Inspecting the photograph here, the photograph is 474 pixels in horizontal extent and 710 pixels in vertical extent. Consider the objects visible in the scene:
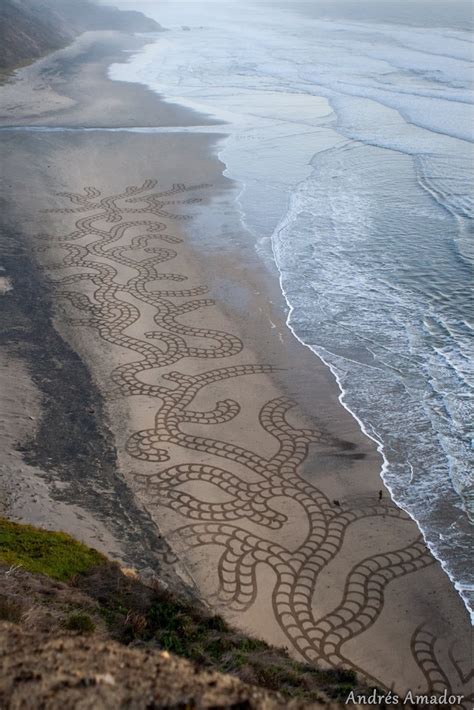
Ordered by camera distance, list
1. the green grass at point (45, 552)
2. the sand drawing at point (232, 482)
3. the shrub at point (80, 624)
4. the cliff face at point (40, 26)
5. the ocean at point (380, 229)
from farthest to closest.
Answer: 1. the cliff face at point (40, 26)
2. the ocean at point (380, 229)
3. the sand drawing at point (232, 482)
4. the green grass at point (45, 552)
5. the shrub at point (80, 624)

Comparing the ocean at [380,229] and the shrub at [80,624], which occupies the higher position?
the shrub at [80,624]

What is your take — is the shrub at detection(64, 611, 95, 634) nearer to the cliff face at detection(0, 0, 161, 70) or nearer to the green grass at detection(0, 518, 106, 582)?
the green grass at detection(0, 518, 106, 582)

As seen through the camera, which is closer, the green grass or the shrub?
the shrub

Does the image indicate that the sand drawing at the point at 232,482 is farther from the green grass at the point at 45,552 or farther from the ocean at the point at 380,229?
the green grass at the point at 45,552

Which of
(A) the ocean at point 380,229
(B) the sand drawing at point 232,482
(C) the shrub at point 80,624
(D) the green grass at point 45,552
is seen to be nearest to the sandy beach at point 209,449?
(B) the sand drawing at point 232,482

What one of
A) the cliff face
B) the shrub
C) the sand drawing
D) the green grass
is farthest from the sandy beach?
the cliff face

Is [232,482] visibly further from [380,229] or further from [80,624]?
[380,229]
